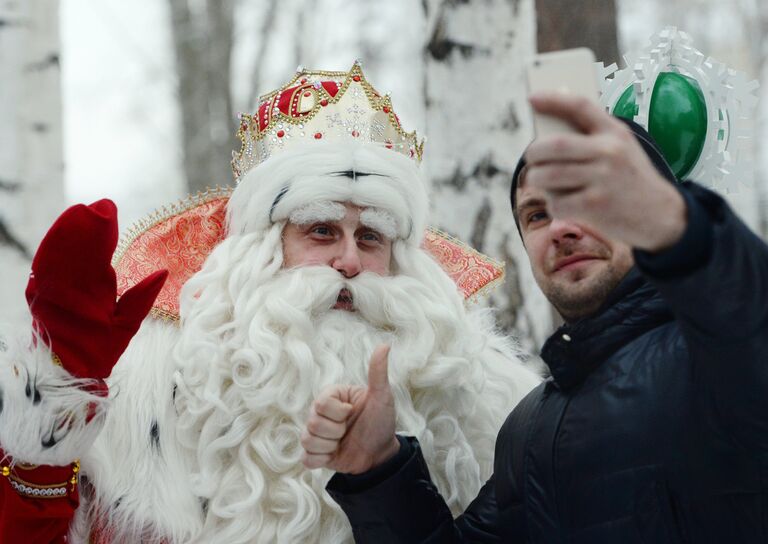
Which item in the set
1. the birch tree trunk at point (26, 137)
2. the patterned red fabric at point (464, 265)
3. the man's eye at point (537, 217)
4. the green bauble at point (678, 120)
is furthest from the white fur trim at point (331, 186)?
the birch tree trunk at point (26, 137)

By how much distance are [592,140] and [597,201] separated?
0.29ft

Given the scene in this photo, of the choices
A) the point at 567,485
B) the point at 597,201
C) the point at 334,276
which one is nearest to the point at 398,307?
the point at 334,276

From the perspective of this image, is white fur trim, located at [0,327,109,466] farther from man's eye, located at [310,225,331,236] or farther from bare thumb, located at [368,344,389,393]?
man's eye, located at [310,225,331,236]

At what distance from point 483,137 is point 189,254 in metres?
1.38

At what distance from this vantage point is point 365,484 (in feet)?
7.87

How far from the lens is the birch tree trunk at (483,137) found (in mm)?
4059

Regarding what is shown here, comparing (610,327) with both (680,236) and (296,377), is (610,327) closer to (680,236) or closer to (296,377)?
(680,236)

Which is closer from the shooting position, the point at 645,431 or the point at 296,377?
the point at 645,431

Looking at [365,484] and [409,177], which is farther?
[409,177]

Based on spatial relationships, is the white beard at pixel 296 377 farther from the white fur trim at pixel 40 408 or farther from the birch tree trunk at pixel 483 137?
the birch tree trunk at pixel 483 137

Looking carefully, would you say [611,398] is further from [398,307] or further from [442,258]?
[442,258]

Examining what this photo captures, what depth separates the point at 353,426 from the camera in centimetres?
233

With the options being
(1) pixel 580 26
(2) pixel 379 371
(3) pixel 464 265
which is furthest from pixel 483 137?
(2) pixel 379 371

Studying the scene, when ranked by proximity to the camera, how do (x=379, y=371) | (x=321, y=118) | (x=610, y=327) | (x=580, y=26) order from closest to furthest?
(x=610, y=327) → (x=379, y=371) → (x=321, y=118) → (x=580, y=26)
